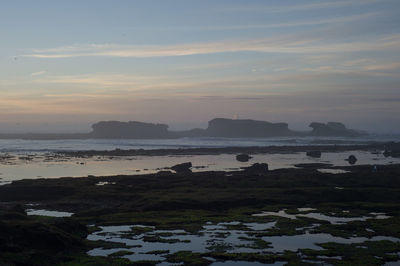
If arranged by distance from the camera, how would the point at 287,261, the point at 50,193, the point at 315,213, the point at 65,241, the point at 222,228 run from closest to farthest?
the point at 287,261 → the point at 65,241 → the point at 222,228 → the point at 315,213 → the point at 50,193

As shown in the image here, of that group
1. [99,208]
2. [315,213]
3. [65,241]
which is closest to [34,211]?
[99,208]

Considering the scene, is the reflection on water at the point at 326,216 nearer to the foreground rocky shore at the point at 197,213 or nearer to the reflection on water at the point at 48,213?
the foreground rocky shore at the point at 197,213

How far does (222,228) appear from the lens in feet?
106

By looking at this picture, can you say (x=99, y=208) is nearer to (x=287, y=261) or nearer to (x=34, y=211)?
(x=34, y=211)

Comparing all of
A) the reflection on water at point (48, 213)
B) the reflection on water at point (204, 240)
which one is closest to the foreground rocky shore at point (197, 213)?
the reflection on water at point (204, 240)

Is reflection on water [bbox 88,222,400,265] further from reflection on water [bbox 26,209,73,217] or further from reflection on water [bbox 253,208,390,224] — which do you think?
reflection on water [bbox 26,209,73,217]

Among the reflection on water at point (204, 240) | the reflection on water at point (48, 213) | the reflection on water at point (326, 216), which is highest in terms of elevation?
the reflection on water at point (326, 216)

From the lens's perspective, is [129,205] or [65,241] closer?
[65,241]

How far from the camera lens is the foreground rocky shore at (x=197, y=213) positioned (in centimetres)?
2469

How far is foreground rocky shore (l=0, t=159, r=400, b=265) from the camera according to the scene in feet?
81.0

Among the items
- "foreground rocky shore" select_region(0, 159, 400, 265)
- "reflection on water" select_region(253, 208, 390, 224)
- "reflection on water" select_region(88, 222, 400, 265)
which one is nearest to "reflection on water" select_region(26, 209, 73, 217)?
"foreground rocky shore" select_region(0, 159, 400, 265)

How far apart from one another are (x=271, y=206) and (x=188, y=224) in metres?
10.9

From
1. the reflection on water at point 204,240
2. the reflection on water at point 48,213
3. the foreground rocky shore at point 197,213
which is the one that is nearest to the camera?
the foreground rocky shore at point 197,213

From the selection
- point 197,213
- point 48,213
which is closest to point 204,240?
point 197,213
